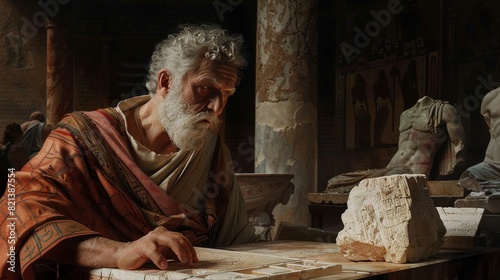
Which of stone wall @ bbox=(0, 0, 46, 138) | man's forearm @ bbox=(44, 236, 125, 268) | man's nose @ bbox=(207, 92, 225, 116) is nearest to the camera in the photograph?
man's forearm @ bbox=(44, 236, 125, 268)

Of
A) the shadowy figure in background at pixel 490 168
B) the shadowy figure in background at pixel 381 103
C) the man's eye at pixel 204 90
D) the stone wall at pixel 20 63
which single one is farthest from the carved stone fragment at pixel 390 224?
the stone wall at pixel 20 63

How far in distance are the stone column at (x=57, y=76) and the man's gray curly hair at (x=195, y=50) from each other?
31.6ft

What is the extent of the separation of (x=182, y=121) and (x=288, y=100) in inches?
207

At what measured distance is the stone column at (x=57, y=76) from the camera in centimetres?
1214

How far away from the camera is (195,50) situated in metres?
2.84

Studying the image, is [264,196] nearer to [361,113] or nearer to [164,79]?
[164,79]

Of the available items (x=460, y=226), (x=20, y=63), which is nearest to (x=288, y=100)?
(x=460, y=226)

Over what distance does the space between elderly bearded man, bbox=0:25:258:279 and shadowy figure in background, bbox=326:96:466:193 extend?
5816 mm

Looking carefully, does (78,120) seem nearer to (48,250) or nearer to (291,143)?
(48,250)

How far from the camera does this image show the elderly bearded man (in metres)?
2.28

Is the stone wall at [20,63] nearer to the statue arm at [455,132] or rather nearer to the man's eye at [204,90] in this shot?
the statue arm at [455,132]

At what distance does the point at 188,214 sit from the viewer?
281 centimetres

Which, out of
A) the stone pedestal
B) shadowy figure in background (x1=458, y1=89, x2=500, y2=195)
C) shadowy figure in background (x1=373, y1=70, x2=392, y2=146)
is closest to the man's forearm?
the stone pedestal

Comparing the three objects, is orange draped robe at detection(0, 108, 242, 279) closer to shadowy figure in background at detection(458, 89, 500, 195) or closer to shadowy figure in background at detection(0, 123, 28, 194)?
shadowy figure in background at detection(458, 89, 500, 195)
